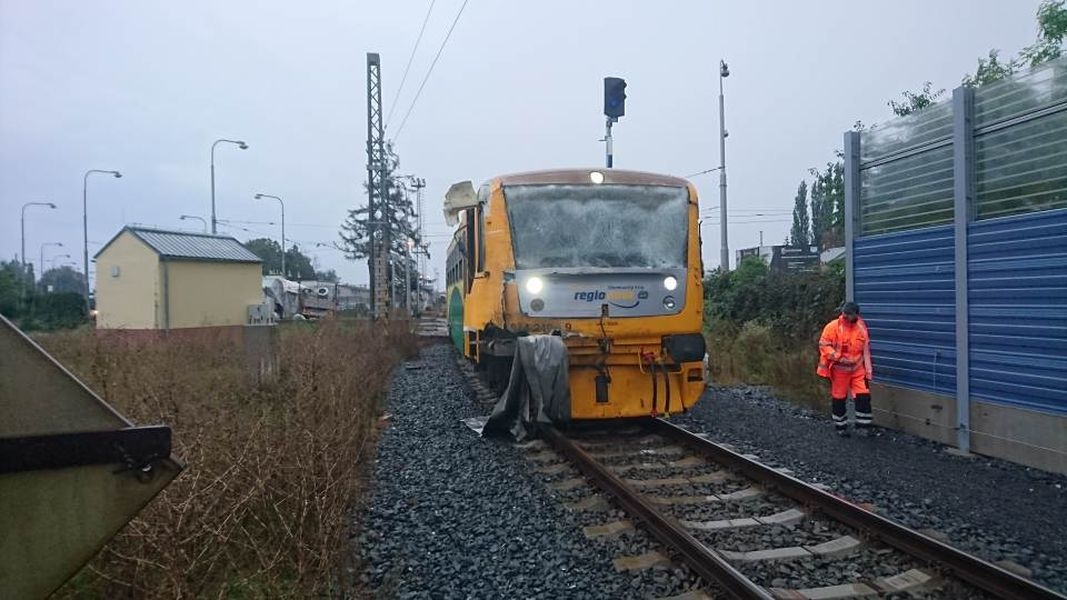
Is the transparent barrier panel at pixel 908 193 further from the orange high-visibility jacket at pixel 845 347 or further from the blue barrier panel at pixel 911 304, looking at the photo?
the orange high-visibility jacket at pixel 845 347

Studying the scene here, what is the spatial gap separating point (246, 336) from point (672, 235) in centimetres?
711

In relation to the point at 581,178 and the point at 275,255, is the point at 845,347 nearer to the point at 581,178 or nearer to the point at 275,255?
the point at 581,178

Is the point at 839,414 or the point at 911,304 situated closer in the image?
the point at 911,304

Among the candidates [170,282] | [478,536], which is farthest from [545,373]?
[170,282]

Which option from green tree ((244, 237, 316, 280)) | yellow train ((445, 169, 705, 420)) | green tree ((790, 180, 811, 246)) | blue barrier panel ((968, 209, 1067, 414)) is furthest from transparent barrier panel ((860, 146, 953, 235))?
green tree ((244, 237, 316, 280))

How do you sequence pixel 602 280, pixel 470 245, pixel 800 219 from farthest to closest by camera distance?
pixel 800 219 < pixel 470 245 < pixel 602 280

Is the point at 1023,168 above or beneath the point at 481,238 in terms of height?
above

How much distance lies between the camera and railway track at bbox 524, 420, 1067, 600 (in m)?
4.06

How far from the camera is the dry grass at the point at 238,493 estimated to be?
370cm

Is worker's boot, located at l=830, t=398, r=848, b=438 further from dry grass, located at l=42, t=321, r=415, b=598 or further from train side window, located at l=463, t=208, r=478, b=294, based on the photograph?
dry grass, located at l=42, t=321, r=415, b=598

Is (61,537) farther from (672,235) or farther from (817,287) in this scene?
(817,287)

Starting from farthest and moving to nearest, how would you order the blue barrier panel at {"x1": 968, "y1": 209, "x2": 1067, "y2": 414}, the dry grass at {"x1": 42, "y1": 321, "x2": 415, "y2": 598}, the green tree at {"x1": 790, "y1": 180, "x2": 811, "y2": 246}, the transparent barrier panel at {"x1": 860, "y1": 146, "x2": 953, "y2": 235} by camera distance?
the green tree at {"x1": 790, "y1": 180, "x2": 811, "y2": 246}
the transparent barrier panel at {"x1": 860, "y1": 146, "x2": 953, "y2": 235}
the blue barrier panel at {"x1": 968, "y1": 209, "x2": 1067, "y2": 414}
the dry grass at {"x1": 42, "y1": 321, "x2": 415, "y2": 598}

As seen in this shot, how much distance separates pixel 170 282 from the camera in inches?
736

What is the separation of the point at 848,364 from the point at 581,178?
12.1 ft
